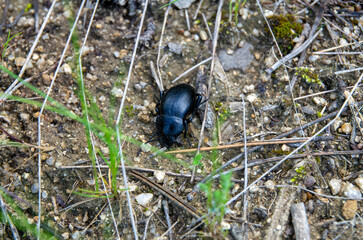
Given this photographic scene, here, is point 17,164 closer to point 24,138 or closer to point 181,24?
point 24,138

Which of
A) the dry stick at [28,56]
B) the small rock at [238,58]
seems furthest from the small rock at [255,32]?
the dry stick at [28,56]

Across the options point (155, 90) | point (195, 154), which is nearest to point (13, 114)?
point (155, 90)

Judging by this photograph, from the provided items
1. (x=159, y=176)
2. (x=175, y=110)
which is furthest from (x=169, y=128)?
(x=159, y=176)

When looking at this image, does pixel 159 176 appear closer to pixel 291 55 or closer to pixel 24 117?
pixel 24 117

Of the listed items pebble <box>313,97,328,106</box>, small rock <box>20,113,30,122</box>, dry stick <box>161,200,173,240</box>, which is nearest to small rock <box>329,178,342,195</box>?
pebble <box>313,97,328,106</box>

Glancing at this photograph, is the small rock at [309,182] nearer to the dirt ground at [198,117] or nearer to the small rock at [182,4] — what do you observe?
the dirt ground at [198,117]

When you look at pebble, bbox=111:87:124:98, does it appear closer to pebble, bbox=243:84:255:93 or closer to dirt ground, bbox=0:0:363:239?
dirt ground, bbox=0:0:363:239
